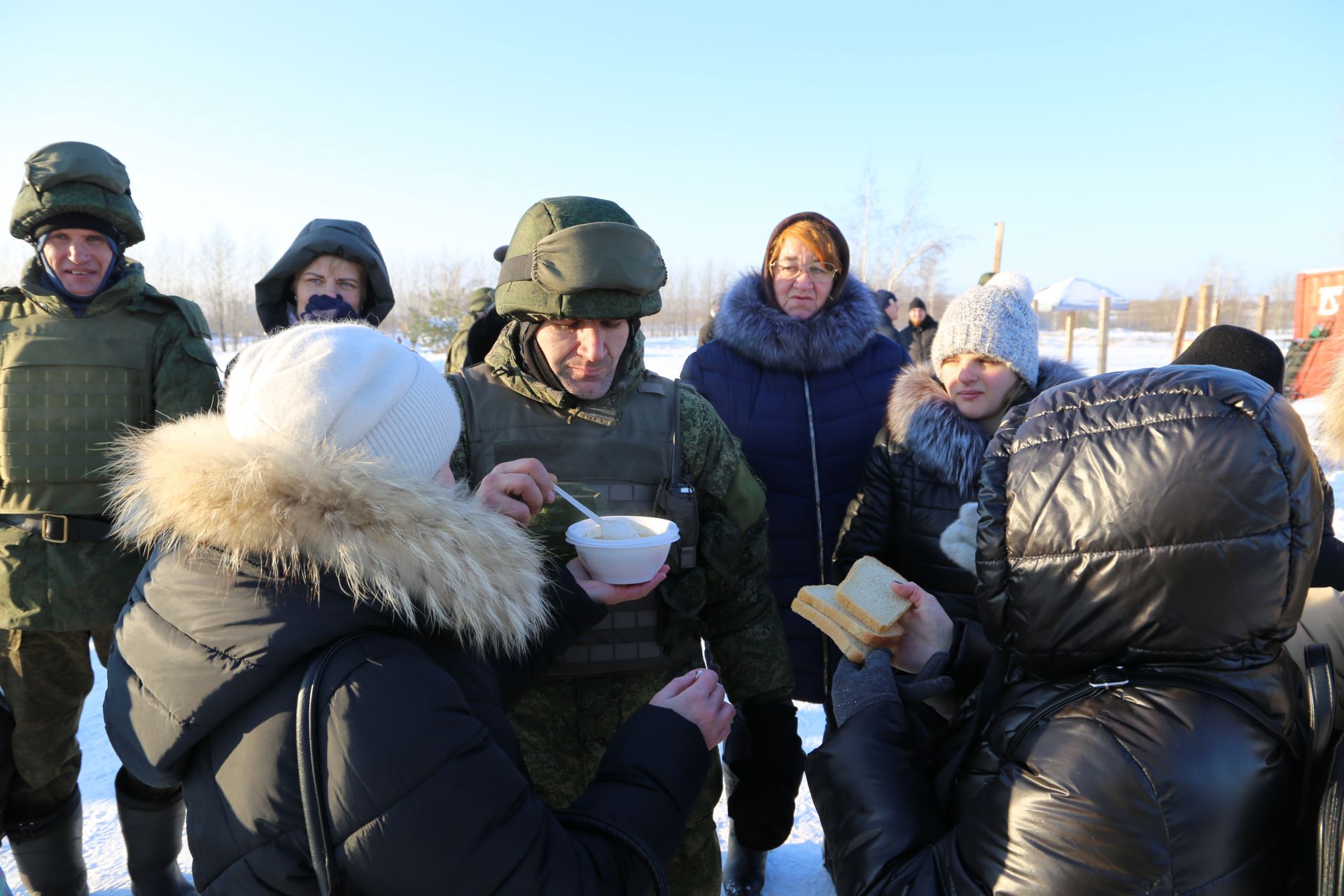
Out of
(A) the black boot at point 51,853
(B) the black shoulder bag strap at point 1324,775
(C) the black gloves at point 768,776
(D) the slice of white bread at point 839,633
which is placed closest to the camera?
(B) the black shoulder bag strap at point 1324,775

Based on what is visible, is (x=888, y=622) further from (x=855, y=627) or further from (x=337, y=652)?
(x=337, y=652)

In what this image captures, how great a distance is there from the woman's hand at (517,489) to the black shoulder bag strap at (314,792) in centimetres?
65

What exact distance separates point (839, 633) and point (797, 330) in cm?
166

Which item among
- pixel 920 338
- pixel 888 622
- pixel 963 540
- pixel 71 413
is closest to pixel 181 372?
pixel 71 413

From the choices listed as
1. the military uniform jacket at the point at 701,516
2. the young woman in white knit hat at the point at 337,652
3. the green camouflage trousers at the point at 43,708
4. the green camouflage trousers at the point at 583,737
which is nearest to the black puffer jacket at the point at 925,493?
the military uniform jacket at the point at 701,516

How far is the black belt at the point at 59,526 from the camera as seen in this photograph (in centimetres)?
279

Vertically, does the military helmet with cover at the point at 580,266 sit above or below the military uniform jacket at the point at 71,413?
above

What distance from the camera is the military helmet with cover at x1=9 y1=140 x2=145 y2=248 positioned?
2.89 m

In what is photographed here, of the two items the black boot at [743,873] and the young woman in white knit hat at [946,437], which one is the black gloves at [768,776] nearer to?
the black boot at [743,873]

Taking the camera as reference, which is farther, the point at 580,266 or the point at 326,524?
the point at 580,266

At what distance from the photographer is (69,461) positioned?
2.83m

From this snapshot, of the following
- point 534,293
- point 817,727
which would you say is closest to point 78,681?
point 534,293

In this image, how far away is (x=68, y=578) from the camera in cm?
276

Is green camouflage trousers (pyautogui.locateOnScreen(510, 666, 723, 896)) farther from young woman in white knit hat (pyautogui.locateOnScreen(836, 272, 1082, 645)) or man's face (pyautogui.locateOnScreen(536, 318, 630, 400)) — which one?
young woman in white knit hat (pyautogui.locateOnScreen(836, 272, 1082, 645))
